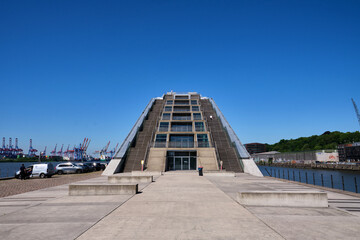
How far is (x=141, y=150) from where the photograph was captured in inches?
1405

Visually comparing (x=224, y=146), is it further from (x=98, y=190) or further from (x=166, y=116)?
(x=98, y=190)

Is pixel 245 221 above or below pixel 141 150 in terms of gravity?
below

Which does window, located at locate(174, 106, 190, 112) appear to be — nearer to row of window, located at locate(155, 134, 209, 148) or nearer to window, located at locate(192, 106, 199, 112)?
window, located at locate(192, 106, 199, 112)

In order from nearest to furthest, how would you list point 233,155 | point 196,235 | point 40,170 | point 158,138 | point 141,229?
point 196,235 < point 141,229 < point 40,170 < point 233,155 < point 158,138

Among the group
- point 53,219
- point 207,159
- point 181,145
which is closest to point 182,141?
point 181,145

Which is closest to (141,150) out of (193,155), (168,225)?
(193,155)

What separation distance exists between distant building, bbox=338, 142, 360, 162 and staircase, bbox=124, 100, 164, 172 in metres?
104

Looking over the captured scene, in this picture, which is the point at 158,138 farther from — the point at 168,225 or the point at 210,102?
the point at 168,225

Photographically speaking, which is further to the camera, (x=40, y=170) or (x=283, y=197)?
(x=40, y=170)

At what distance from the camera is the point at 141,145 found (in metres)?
37.0

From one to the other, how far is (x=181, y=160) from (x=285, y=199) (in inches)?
1051

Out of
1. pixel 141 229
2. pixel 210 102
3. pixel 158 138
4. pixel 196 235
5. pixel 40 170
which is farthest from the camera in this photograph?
pixel 210 102

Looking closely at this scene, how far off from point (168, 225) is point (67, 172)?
34.4 m

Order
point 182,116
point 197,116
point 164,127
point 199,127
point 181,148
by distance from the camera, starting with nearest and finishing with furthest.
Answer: point 181,148
point 199,127
point 164,127
point 197,116
point 182,116
